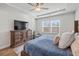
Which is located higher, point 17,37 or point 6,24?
point 6,24

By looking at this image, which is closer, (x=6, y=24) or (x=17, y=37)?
(x=6, y=24)

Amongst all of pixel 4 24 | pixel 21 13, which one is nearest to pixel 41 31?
pixel 21 13

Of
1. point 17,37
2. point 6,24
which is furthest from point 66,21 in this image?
point 6,24

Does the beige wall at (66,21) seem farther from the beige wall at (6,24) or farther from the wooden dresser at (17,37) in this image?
the beige wall at (6,24)

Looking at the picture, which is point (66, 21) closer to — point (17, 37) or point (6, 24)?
point (17, 37)

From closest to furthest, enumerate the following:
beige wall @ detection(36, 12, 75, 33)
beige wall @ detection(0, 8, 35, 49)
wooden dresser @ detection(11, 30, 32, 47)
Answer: beige wall @ detection(0, 8, 35, 49), wooden dresser @ detection(11, 30, 32, 47), beige wall @ detection(36, 12, 75, 33)

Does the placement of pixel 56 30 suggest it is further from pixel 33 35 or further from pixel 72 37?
pixel 72 37

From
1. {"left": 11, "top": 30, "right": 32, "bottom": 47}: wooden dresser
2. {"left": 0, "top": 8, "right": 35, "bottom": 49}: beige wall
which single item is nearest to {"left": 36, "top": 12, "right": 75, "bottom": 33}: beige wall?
{"left": 11, "top": 30, "right": 32, "bottom": 47}: wooden dresser

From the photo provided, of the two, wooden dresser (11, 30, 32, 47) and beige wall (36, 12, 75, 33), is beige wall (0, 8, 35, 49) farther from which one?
beige wall (36, 12, 75, 33)

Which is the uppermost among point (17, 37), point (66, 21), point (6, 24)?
point (66, 21)

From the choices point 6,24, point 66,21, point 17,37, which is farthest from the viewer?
point 66,21

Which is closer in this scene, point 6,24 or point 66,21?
point 6,24

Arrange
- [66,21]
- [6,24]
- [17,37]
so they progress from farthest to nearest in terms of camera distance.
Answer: [66,21]
[17,37]
[6,24]

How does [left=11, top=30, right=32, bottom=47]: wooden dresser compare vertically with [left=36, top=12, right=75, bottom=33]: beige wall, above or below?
below
